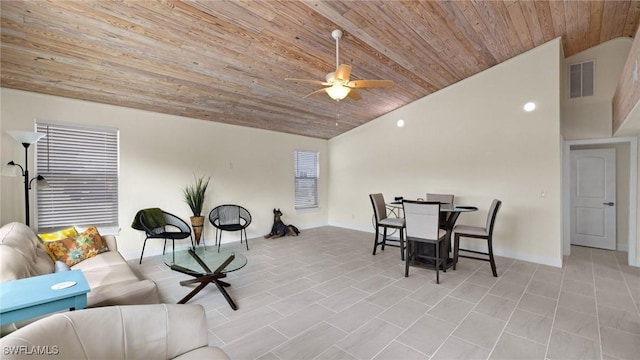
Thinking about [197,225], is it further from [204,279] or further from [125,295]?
[125,295]

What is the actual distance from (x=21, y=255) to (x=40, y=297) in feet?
3.92

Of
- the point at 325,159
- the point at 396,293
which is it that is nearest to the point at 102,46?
the point at 396,293

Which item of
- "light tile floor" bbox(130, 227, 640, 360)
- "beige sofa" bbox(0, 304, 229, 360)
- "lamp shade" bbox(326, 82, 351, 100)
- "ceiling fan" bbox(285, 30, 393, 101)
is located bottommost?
"light tile floor" bbox(130, 227, 640, 360)

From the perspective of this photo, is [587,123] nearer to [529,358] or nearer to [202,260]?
[529,358]

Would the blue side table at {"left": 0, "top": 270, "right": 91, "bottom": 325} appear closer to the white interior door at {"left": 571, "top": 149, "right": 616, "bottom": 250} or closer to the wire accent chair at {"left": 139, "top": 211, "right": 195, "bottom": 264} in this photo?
the wire accent chair at {"left": 139, "top": 211, "right": 195, "bottom": 264}

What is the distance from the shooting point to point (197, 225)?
486cm

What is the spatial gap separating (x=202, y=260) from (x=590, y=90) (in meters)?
6.56

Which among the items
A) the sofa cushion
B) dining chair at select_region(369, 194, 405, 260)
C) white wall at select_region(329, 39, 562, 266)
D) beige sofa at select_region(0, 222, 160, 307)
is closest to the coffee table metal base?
beige sofa at select_region(0, 222, 160, 307)

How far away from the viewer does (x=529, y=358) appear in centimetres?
199

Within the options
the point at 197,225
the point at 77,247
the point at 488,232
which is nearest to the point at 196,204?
the point at 197,225

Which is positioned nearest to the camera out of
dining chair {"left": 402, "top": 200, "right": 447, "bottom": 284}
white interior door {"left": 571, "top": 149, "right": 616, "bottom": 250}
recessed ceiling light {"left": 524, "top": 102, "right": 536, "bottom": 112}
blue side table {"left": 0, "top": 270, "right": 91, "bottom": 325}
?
blue side table {"left": 0, "top": 270, "right": 91, "bottom": 325}

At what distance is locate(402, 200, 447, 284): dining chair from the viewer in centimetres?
347

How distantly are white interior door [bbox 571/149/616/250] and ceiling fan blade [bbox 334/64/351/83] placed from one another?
510cm

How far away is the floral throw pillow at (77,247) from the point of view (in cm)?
295
